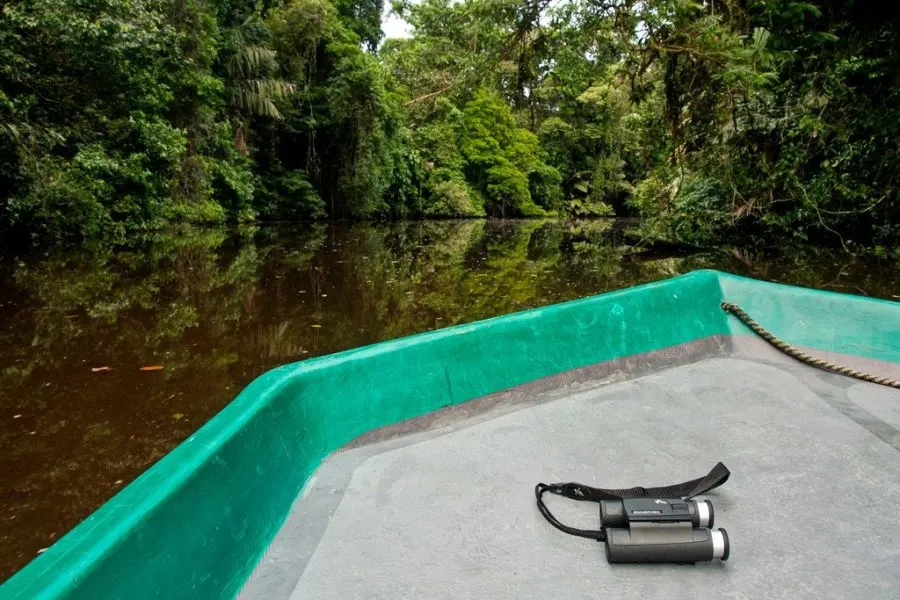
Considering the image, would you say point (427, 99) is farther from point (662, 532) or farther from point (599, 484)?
point (662, 532)

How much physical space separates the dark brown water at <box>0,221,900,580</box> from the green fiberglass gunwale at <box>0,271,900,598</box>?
1.26 metres

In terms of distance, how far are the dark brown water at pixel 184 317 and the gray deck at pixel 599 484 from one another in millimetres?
1396

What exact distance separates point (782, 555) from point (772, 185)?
8.69 m

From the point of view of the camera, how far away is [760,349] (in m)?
2.60

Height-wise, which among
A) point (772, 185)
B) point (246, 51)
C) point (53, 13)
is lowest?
point (772, 185)

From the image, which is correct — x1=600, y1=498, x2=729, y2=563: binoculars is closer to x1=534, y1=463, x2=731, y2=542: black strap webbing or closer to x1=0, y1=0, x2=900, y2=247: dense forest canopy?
x1=534, y1=463, x2=731, y2=542: black strap webbing

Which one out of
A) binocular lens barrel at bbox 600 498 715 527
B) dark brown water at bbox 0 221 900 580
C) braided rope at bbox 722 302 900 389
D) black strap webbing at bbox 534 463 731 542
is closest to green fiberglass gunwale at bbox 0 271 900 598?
braided rope at bbox 722 302 900 389

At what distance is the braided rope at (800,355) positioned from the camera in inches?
85.4

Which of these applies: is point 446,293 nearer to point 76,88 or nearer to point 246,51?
point 76,88

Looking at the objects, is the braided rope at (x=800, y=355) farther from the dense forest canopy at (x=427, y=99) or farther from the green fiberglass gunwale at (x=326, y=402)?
the dense forest canopy at (x=427, y=99)

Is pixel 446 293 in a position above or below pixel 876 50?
below

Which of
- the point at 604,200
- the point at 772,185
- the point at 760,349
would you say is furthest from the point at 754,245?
the point at 604,200

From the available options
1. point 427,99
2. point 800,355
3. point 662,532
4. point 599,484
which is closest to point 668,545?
point 662,532

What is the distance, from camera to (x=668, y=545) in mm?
1184
